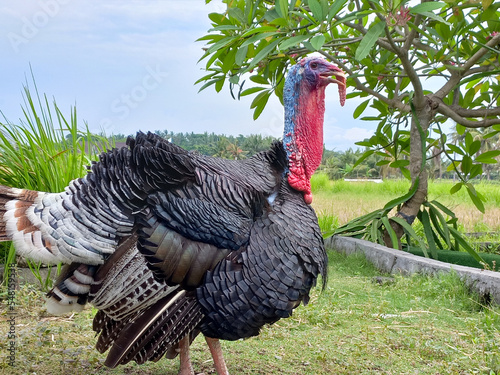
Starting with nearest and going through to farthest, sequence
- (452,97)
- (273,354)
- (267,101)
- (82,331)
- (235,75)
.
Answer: (273,354), (82,331), (235,75), (267,101), (452,97)

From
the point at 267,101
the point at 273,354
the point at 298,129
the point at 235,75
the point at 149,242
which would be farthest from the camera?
the point at 267,101

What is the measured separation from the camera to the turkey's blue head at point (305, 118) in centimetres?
299

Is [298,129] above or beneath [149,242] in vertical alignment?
above

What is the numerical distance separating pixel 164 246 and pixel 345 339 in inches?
71.0

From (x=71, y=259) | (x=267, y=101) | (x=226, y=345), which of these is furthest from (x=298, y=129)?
(x=267, y=101)

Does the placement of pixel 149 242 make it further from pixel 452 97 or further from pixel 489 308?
pixel 452 97

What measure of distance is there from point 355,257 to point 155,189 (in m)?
3.86

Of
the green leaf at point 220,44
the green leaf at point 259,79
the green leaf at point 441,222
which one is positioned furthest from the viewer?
the green leaf at point 441,222

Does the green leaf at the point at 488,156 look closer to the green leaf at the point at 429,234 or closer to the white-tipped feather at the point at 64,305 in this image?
the green leaf at the point at 429,234

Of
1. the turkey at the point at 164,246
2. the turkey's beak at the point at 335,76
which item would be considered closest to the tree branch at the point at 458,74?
the turkey's beak at the point at 335,76

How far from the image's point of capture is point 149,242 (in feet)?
8.40

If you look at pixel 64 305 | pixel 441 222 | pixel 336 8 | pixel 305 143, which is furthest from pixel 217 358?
pixel 441 222

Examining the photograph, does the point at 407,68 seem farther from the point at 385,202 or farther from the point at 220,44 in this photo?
the point at 385,202

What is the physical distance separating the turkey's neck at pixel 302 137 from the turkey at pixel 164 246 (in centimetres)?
21
